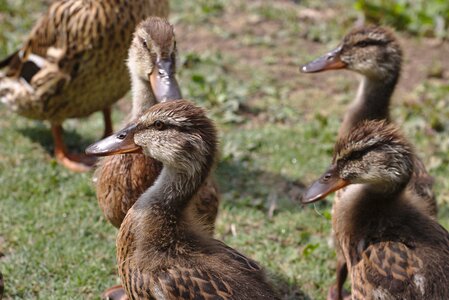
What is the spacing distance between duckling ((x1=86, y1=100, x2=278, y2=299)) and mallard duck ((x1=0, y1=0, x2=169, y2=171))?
95.7 inches

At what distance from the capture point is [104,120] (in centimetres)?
754

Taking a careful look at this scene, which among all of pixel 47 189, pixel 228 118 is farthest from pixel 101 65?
pixel 228 118

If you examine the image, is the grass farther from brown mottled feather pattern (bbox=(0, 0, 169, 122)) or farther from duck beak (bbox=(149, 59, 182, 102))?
duck beak (bbox=(149, 59, 182, 102))

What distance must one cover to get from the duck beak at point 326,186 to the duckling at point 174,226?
737 mm

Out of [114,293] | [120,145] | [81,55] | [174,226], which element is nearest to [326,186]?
[174,226]

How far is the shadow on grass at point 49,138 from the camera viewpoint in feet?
25.0

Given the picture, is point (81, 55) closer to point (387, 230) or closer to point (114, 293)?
point (114, 293)

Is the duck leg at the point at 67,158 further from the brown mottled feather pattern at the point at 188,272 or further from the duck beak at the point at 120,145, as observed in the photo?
the brown mottled feather pattern at the point at 188,272

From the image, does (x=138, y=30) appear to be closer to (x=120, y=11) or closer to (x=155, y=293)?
(x=120, y=11)

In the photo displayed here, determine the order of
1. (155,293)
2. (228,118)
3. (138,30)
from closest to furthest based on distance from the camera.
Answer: (155,293) → (138,30) → (228,118)

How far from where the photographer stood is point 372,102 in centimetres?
622

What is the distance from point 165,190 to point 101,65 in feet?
9.04

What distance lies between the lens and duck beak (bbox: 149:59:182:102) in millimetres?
5301

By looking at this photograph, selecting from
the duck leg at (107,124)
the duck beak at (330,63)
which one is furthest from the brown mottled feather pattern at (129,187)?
the duck leg at (107,124)
